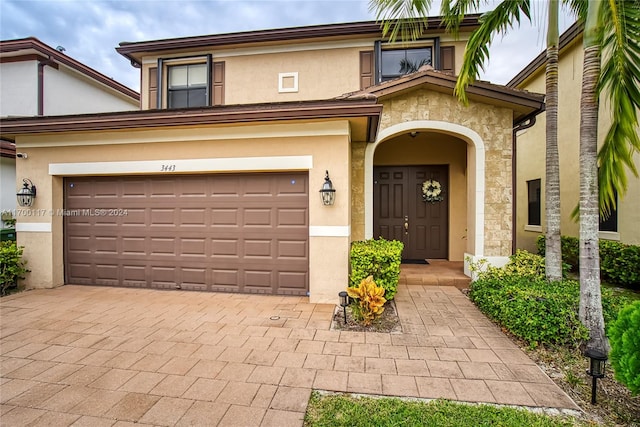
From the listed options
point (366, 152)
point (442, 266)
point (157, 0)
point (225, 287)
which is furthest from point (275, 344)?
point (157, 0)

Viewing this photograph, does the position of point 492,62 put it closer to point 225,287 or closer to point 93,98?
point 225,287

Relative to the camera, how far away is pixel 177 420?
245 cm

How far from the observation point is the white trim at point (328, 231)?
5.26 m

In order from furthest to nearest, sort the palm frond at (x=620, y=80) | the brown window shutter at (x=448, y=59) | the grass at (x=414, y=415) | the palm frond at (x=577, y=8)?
the brown window shutter at (x=448, y=59), the palm frond at (x=577, y=8), the palm frond at (x=620, y=80), the grass at (x=414, y=415)

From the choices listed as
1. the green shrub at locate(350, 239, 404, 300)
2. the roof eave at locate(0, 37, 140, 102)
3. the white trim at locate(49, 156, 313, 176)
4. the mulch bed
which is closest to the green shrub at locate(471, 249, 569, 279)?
the green shrub at locate(350, 239, 404, 300)

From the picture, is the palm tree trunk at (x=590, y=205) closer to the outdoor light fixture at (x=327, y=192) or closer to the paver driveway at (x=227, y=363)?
the paver driveway at (x=227, y=363)

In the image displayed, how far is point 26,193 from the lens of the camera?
6.09m

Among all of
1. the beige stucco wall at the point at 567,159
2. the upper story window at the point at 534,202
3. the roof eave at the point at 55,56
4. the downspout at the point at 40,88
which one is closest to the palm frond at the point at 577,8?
the beige stucco wall at the point at 567,159

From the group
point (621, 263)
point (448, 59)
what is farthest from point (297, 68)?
point (621, 263)

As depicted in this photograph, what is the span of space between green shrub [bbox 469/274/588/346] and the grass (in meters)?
1.50

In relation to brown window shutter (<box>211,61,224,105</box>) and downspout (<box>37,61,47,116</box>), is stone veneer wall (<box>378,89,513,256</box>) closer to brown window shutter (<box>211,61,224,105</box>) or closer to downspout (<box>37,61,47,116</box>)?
brown window shutter (<box>211,61,224,105</box>)

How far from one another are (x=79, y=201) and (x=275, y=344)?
5637mm

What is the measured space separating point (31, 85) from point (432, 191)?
43.3 ft

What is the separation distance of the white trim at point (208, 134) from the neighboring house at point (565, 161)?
205 inches
